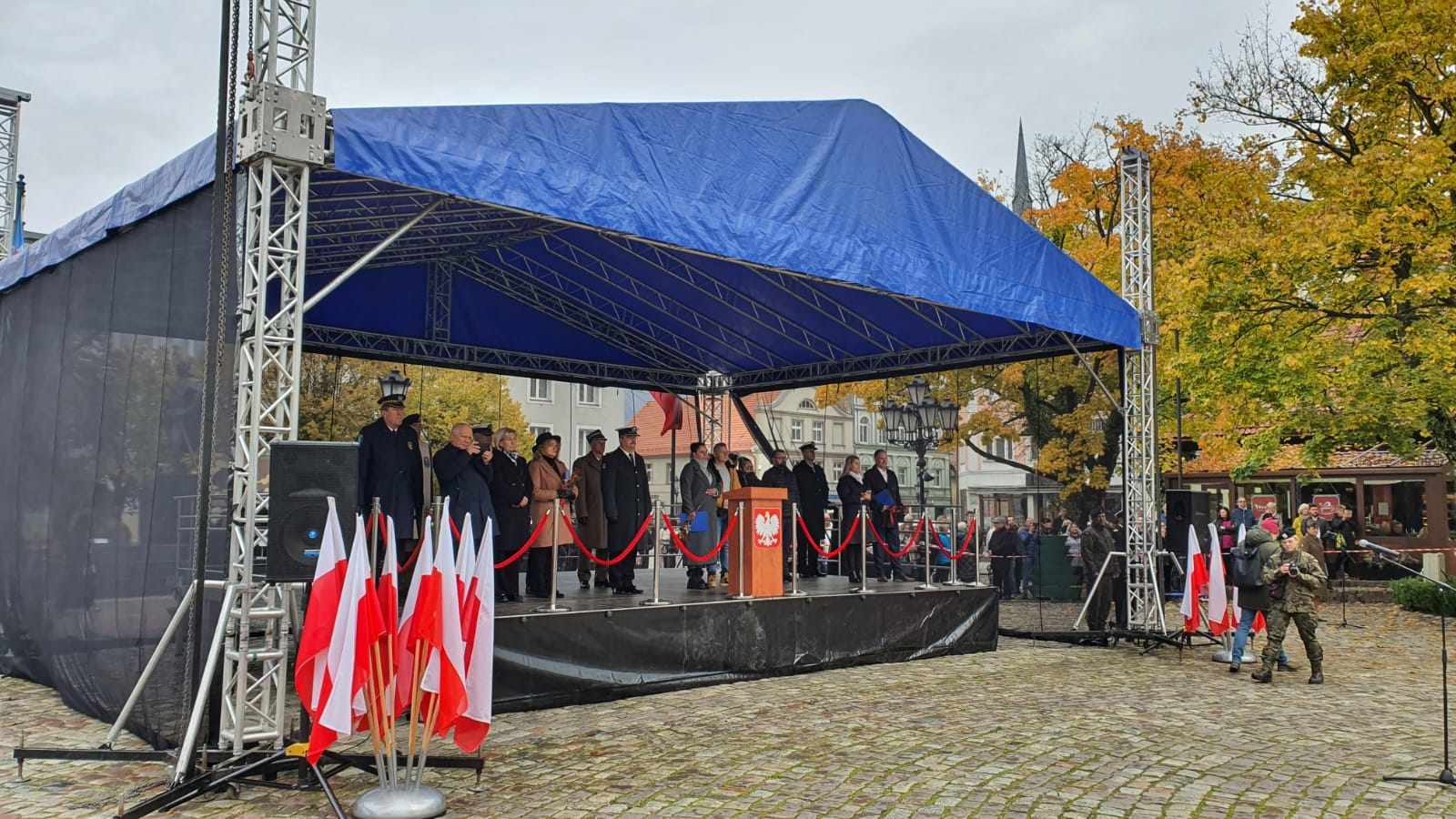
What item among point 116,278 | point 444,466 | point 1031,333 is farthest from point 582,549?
point 1031,333

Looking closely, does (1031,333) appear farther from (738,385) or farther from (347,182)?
(347,182)

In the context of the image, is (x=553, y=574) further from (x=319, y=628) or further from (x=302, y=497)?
(x=319, y=628)

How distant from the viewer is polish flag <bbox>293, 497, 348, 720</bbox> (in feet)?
18.8

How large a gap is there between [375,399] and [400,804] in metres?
26.3

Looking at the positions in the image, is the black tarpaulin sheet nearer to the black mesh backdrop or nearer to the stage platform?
the stage platform

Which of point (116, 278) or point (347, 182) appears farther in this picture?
point (347, 182)

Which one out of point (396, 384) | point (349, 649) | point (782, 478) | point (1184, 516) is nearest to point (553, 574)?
point (349, 649)

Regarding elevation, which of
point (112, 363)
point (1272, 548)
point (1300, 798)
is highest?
point (112, 363)

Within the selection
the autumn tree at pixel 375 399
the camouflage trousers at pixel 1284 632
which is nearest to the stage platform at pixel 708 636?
the camouflage trousers at pixel 1284 632

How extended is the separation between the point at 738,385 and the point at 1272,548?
28.4ft

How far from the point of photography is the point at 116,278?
8.32m

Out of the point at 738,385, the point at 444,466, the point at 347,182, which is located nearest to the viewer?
the point at 347,182

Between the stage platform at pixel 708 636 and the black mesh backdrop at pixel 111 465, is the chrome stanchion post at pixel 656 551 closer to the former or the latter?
the stage platform at pixel 708 636

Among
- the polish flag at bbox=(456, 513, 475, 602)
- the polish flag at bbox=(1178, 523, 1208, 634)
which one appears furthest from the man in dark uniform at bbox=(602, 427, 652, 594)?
the polish flag at bbox=(1178, 523, 1208, 634)
